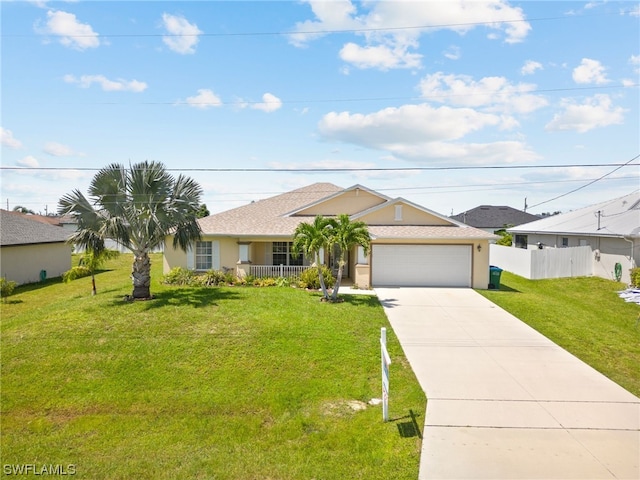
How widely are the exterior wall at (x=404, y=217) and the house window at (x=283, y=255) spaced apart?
427 cm

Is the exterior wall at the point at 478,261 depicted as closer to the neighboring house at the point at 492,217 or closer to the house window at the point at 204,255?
the house window at the point at 204,255

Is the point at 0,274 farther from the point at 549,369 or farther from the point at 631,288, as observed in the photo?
the point at 631,288

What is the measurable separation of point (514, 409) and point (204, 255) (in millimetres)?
17122

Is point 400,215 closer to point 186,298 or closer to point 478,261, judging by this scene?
point 478,261

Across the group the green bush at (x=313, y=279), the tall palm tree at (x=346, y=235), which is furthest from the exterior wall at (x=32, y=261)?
the tall palm tree at (x=346, y=235)

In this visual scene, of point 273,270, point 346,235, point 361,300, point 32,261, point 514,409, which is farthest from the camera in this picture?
point 32,261

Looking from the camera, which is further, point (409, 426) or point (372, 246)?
point (372, 246)

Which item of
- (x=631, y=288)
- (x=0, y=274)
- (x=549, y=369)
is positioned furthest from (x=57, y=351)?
(x=631, y=288)

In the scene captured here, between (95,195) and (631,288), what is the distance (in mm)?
24555

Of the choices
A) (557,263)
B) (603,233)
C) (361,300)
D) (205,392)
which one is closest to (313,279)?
(361,300)

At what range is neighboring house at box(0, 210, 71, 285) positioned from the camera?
22.3 m

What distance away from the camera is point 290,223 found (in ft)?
70.7

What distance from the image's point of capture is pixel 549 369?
9.46m

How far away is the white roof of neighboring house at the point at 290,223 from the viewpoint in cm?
1950
